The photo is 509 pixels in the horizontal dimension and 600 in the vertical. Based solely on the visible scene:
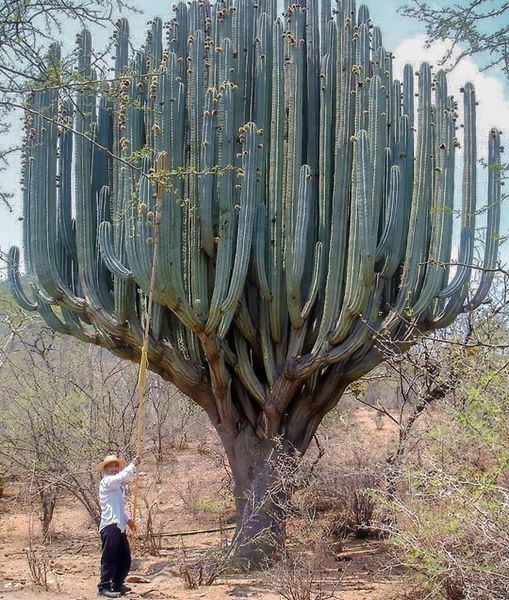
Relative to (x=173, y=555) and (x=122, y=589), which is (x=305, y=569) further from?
(x=173, y=555)

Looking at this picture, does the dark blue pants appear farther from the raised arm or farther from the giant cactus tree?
the giant cactus tree

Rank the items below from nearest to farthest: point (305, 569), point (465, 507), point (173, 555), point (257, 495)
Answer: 1. point (465, 507)
2. point (305, 569)
3. point (257, 495)
4. point (173, 555)

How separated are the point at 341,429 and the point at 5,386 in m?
5.37

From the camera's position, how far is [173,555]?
849cm

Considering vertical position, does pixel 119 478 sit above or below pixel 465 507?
above

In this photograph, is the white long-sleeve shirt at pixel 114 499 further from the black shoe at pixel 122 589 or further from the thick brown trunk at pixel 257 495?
the thick brown trunk at pixel 257 495

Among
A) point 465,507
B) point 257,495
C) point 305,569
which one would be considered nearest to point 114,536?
point 305,569

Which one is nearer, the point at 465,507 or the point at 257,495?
the point at 465,507

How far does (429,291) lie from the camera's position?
23.5 ft

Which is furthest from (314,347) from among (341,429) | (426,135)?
(341,429)

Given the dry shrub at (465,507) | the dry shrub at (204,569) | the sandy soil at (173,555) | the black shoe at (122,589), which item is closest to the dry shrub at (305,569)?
the sandy soil at (173,555)

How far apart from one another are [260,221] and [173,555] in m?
3.88

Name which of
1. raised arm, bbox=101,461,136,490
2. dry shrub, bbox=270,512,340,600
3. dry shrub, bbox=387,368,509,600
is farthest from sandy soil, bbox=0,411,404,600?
raised arm, bbox=101,461,136,490

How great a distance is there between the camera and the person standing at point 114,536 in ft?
20.0
